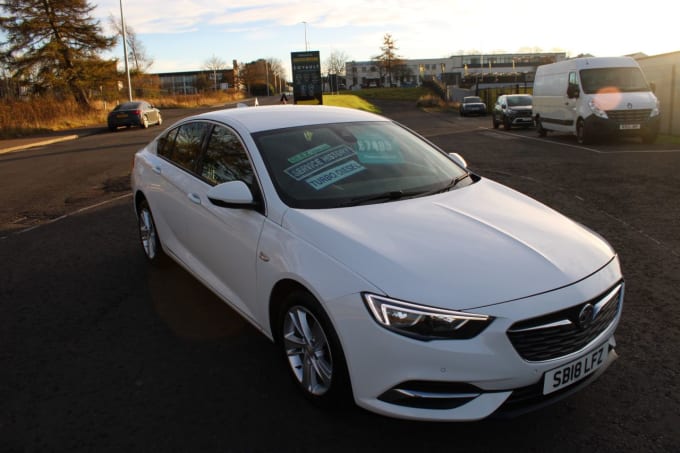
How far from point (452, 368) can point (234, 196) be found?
1672mm

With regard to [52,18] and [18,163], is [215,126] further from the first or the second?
[52,18]

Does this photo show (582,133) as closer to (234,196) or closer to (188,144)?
(188,144)

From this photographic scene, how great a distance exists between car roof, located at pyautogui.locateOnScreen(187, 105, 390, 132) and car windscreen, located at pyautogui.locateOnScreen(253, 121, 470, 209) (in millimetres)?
98

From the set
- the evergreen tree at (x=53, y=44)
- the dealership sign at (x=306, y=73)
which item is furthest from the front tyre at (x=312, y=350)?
the evergreen tree at (x=53, y=44)

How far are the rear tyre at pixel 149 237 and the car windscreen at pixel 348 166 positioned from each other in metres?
2.04

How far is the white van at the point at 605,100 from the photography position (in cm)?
1583

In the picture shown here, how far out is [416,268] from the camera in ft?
8.71

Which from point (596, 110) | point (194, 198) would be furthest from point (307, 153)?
point (596, 110)

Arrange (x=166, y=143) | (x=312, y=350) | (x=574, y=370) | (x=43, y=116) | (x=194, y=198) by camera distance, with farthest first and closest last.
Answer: (x=43, y=116)
(x=166, y=143)
(x=194, y=198)
(x=312, y=350)
(x=574, y=370)

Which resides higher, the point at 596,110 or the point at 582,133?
the point at 596,110

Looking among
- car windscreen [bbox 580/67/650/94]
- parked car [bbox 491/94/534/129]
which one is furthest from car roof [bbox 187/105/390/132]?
parked car [bbox 491/94/534/129]

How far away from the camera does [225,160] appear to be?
13.4 feet

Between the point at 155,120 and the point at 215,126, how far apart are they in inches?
1194

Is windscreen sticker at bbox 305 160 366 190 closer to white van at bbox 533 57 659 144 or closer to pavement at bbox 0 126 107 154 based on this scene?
white van at bbox 533 57 659 144
